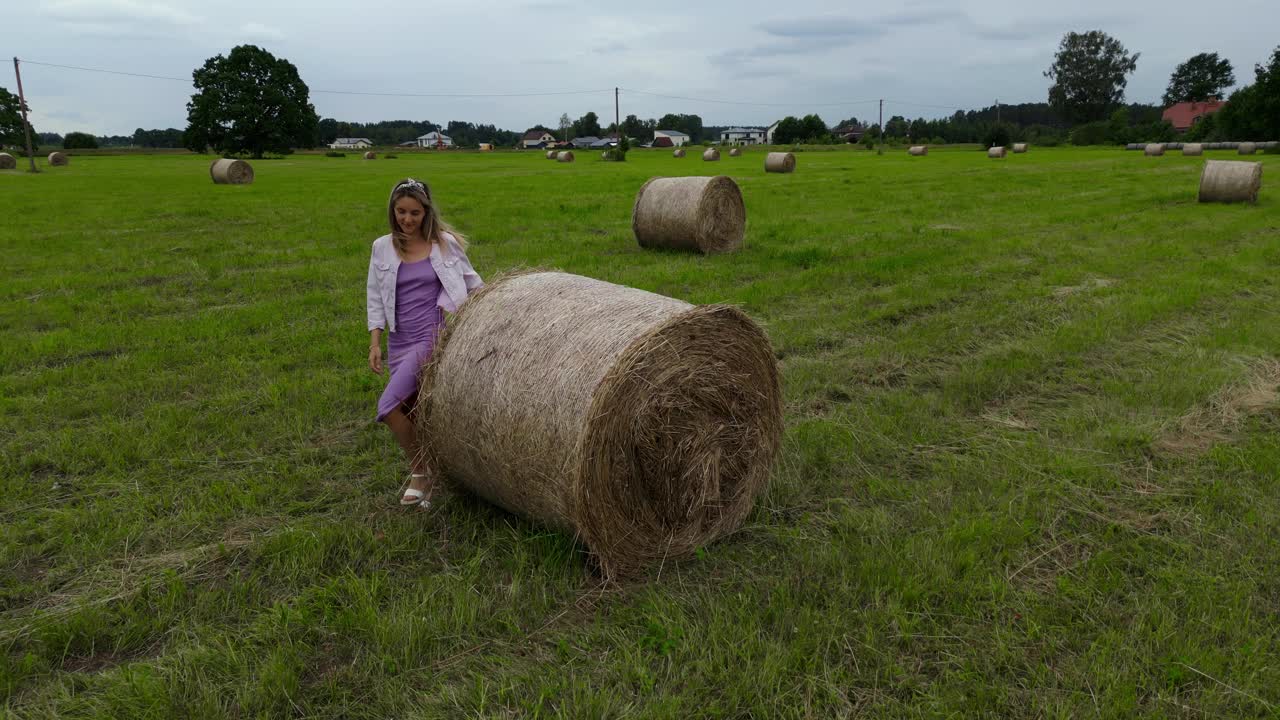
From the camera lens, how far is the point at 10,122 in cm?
7606

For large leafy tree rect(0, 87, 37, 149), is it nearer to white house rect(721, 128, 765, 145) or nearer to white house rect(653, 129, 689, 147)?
white house rect(653, 129, 689, 147)

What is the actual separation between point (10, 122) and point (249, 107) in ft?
A: 78.0

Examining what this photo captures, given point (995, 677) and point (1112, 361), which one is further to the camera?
point (1112, 361)

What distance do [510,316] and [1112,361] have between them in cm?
580

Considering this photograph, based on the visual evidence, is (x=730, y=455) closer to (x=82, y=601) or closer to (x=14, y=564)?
(x=82, y=601)

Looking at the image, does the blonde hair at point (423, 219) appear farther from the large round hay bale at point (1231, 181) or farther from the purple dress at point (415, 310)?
the large round hay bale at point (1231, 181)

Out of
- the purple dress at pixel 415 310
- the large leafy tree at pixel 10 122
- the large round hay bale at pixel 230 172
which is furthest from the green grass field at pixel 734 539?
the large leafy tree at pixel 10 122

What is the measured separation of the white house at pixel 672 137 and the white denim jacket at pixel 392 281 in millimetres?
121739

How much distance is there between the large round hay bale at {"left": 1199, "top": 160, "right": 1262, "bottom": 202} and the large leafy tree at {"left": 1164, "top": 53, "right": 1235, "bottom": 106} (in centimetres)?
11755

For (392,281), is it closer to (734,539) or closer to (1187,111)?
(734,539)

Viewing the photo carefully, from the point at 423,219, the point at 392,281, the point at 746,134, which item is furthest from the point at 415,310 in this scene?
the point at 746,134

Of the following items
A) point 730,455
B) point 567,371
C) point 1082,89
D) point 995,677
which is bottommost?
A: point 995,677

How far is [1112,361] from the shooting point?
24.8 ft

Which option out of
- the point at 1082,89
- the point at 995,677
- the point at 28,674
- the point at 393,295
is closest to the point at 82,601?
the point at 28,674
